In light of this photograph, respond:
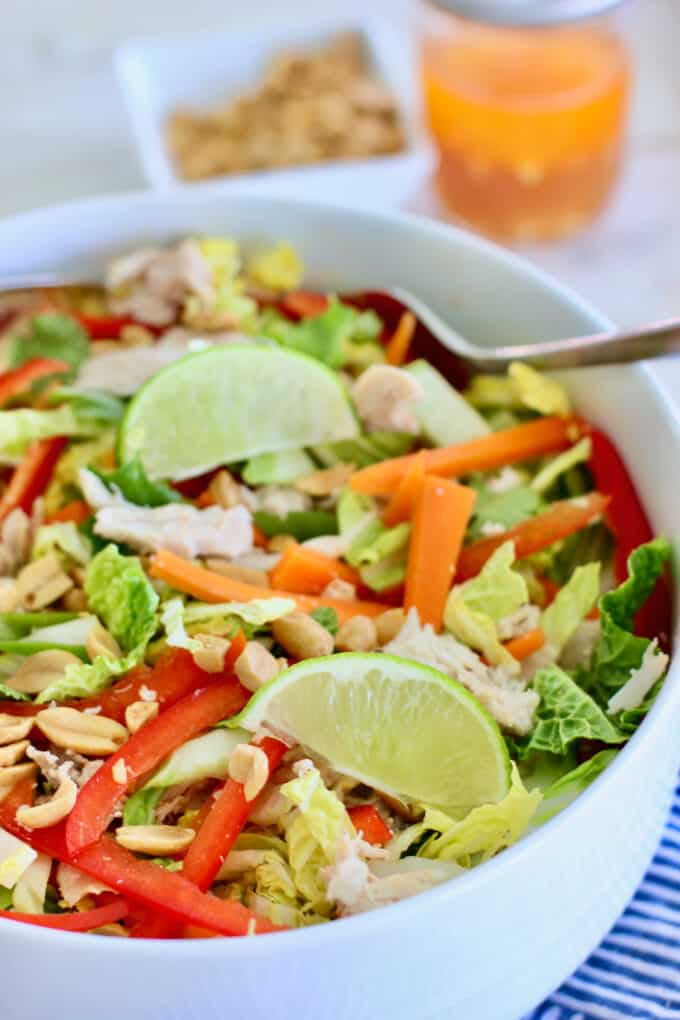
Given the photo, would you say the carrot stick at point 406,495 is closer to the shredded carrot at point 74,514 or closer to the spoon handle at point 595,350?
the spoon handle at point 595,350

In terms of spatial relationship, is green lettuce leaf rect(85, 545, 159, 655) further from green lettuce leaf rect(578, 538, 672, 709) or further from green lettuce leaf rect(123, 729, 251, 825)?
green lettuce leaf rect(578, 538, 672, 709)

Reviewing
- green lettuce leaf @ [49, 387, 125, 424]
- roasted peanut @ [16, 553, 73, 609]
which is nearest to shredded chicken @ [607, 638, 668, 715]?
roasted peanut @ [16, 553, 73, 609]

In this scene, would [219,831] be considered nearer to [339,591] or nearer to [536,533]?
[339,591]

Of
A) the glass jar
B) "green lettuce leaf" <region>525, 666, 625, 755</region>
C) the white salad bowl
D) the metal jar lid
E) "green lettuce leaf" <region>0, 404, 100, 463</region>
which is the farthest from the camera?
the glass jar

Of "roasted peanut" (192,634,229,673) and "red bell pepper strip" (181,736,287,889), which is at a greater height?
"roasted peanut" (192,634,229,673)

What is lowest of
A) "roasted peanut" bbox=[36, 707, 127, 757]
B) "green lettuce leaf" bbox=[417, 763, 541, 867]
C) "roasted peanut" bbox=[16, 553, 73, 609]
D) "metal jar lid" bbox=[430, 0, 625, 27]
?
"green lettuce leaf" bbox=[417, 763, 541, 867]

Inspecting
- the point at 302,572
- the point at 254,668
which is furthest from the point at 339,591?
the point at 254,668

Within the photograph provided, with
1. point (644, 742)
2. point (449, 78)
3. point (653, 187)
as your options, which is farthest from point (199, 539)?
point (653, 187)

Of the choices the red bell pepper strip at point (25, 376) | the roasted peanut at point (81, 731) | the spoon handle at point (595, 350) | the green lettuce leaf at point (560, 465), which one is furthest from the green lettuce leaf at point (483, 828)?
the red bell pepper strip at point (25, 376)
